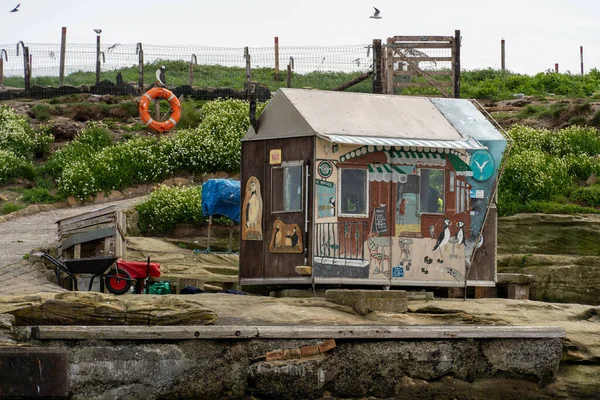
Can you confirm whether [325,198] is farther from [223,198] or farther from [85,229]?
[223,198]

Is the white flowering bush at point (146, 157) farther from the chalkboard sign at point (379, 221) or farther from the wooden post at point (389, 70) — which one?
the chalkboard sign at point (379, 221)

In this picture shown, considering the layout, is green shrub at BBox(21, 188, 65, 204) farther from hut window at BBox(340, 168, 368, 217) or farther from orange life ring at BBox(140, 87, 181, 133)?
hut window at BBox(340, 168, 368, 217)

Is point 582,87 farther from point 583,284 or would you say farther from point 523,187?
point 583,284

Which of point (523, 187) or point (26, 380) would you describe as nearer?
point (26, 380)

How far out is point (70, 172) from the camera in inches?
1250

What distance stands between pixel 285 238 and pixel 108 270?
295cm

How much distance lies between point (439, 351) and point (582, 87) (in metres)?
27.7

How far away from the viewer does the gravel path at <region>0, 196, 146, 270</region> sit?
23.9 meters

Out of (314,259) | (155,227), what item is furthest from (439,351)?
(155,227)

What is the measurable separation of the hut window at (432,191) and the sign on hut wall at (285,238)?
7.10 ft

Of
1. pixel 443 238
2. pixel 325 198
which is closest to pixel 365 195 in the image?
pixel 325 198

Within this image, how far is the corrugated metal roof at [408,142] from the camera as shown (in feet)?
65.5

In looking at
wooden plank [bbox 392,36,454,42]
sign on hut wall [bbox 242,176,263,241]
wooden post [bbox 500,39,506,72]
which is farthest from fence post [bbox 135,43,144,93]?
sign on hut wall [bbox 242,176,263,241]

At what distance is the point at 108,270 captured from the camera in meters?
19.5
